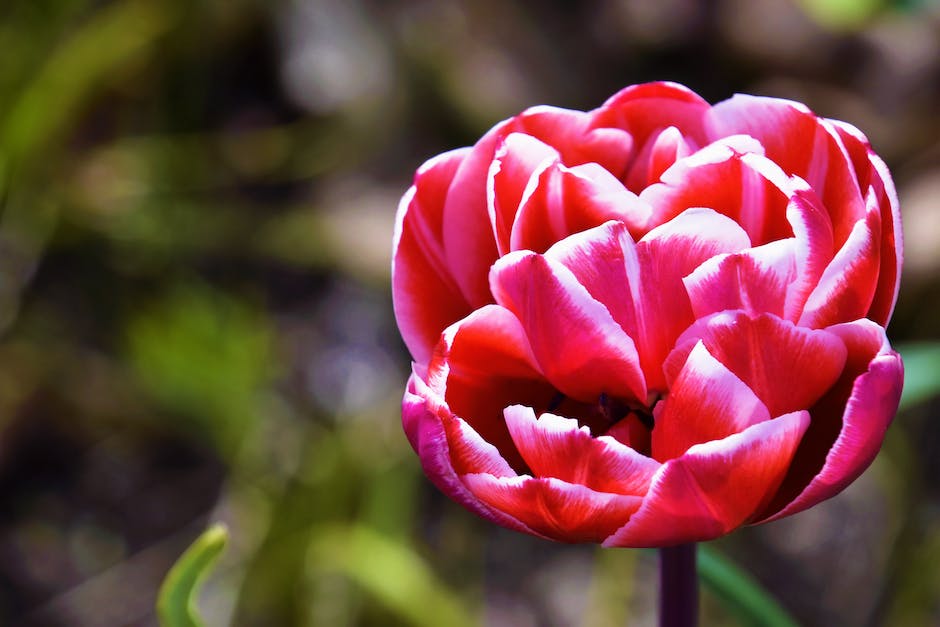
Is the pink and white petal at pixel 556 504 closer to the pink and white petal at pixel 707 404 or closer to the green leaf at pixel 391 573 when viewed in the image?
the pink and white petal at pixel 707 404

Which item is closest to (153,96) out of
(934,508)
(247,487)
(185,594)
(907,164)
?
(247,487)

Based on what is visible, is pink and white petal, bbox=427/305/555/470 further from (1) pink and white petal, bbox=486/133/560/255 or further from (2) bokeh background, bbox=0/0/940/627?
(2) bokeh background, bbox=0/0/940/627

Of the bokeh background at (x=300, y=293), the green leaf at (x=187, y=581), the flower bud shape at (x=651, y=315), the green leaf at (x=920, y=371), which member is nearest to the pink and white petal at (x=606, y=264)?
the flower bud shape at (x=651, y=315)

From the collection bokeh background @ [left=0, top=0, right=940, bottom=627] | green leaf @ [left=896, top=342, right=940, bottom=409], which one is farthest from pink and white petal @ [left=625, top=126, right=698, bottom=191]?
bokeh background @ [left=0, top=0, right=940, bottom=627]

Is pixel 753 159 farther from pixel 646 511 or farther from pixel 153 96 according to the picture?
pixel 153 96

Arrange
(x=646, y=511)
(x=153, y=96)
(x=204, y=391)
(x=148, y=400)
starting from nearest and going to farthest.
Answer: (x=646, y=511) < (x=204, y=391) < (x=148, y=400) < (x=153, y=96)

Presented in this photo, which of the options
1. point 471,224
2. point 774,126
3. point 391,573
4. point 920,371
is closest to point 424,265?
point 471,224

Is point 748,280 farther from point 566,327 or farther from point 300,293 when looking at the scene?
point 300,293
